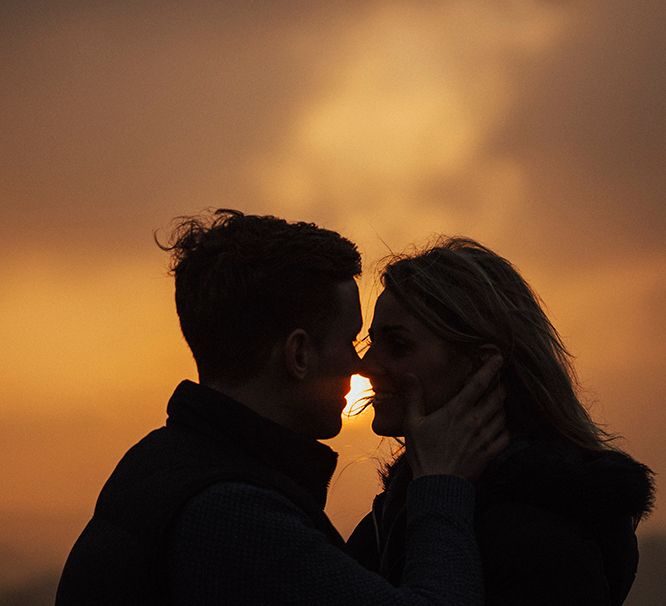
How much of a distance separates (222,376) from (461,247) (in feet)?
6.00

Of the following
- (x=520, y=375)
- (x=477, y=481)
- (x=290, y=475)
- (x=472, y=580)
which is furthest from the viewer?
(x=520, y=375)

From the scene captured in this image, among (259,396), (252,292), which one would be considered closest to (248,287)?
(252,292)

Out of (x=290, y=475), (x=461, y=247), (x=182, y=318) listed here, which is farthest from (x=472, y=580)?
(x=461, y=247)

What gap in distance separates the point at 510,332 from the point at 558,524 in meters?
1.12

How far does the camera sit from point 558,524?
441 cm

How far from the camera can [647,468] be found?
Result: 15.5 feet

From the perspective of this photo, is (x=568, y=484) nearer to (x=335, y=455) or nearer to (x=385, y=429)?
(x=335, y=455)

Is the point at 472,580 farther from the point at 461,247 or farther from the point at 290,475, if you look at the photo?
the point at 461,247

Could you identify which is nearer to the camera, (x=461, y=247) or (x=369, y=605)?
(x=369, y=605)

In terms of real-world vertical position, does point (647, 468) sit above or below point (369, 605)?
above

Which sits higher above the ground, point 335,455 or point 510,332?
point 510,332

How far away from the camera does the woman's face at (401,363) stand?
5.15 metres

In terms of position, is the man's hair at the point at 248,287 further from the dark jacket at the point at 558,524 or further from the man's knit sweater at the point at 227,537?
the dark jacket at the point at 558,524

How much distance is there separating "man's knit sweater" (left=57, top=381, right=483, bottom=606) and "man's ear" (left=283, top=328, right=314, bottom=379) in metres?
0.29
